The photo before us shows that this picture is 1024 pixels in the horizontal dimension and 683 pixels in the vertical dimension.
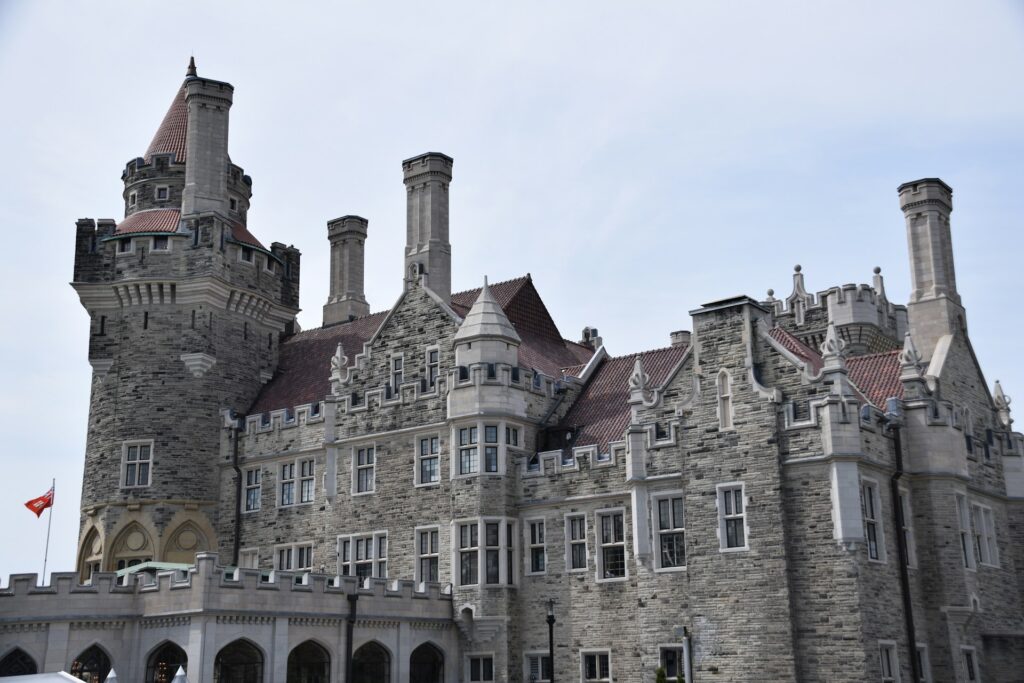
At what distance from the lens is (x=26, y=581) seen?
2983cm

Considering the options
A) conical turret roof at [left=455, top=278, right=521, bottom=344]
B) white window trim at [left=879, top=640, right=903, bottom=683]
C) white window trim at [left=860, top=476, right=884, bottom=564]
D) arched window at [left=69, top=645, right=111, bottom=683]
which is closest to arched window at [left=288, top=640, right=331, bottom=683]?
arched window at [left=69, top=645, right=111, bottom=683]

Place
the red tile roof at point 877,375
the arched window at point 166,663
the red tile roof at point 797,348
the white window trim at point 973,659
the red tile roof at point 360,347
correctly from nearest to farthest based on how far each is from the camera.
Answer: the white window trim at point 973,659 < the arched window at point 166,663 < the red tile roof at point 797,348 < the red tile roof at point 877,375 < the red tile roof at point 360,347

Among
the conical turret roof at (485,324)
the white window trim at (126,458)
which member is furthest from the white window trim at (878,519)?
the white window trim at (126,458)

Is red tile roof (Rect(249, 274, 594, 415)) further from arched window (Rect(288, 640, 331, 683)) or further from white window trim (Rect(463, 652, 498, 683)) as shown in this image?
arched window (Rect(288, 640, 331, 683))

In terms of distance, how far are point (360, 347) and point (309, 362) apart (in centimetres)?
221

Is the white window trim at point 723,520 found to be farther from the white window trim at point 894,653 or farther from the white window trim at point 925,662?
the white window trim at point 925,662

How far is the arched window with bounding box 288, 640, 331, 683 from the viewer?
107 ft

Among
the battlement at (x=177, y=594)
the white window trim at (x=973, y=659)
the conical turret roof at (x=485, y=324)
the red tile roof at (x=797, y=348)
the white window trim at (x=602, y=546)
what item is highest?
the conical turret roof at (x=485, y=324)

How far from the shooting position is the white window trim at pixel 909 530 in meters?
31.6

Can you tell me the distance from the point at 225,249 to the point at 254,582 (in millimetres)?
16335

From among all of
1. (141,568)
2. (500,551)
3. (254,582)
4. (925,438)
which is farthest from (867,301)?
(141,568)

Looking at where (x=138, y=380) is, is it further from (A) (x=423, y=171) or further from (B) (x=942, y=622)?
(B) (x=942, y=622)

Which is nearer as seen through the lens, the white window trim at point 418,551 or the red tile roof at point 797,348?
the red tile roof at point 797,348

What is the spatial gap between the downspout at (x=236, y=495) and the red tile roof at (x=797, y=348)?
63.8 feet
